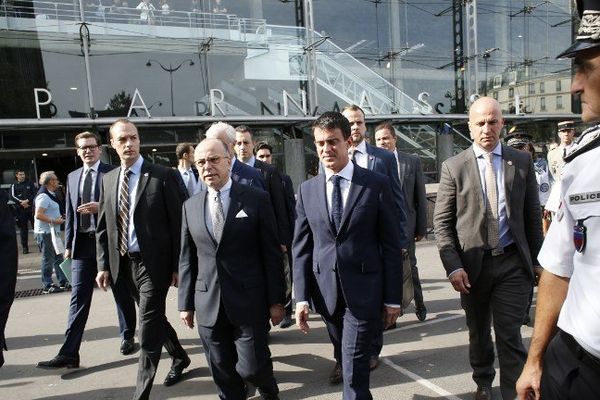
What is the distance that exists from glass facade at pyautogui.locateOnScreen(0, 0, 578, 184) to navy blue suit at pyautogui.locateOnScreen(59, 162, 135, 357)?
928 cm

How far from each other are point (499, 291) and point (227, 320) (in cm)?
184

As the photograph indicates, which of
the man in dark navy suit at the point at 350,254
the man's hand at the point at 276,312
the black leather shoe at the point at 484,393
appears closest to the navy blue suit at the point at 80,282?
the man's hand at the point at 276,312

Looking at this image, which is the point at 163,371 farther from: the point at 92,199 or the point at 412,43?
the point at 412,43

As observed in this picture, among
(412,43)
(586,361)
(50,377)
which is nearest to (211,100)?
(412,43)

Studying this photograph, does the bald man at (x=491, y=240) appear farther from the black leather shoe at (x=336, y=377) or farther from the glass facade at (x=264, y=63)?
the glass facade at (x=264, y=63)

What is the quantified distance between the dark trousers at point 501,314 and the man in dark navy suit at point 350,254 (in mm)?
676

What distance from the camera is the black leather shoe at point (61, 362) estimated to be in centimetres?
443

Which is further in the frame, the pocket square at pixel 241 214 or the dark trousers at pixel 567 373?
the pocket square at pixel 241 214

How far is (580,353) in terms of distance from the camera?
4.84ft

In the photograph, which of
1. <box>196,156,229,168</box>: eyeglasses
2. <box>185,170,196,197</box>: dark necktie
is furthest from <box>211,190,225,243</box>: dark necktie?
<box>185,170,196,197</box>: dark necktie

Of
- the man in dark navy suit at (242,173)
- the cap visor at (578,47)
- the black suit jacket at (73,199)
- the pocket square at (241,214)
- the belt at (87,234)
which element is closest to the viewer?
the cap visor at (578,47)

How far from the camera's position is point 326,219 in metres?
2.98

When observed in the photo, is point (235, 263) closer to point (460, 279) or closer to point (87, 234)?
point (460, 279)

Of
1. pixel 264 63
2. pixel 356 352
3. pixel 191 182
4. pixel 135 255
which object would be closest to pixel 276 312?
pixel 356 352
